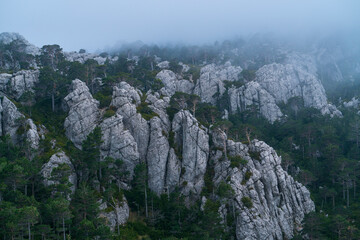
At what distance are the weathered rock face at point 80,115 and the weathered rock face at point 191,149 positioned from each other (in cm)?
2319

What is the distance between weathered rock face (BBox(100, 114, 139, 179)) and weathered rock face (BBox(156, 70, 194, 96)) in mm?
50789

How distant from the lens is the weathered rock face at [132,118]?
69875mm

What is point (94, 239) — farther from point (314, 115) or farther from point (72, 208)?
point (314, 115)

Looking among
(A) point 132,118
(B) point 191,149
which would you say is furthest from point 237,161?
(A) point 132,118

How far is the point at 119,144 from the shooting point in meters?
65.7

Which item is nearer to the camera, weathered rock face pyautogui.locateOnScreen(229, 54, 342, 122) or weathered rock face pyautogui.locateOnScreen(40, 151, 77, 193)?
weathered rock face pyautogui.locateOnScreen(40, 151, 77, 193)

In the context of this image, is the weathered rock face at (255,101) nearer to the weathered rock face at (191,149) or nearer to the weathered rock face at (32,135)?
the weathered rock face at (191,149)

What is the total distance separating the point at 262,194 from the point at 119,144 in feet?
123

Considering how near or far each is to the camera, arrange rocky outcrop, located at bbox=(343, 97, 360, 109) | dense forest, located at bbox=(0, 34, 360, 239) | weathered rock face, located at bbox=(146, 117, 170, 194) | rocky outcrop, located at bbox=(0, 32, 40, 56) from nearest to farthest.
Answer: dense forest, located at bbox=(0, 34, 360, 239) → weathered rock face, located at bbox=(146, 117, 170, 194) → rocky outcrop, located at bbox=(343, 97, 360, 109) → rocky outcrop, located at bbox=(0, 32, 40, 56)

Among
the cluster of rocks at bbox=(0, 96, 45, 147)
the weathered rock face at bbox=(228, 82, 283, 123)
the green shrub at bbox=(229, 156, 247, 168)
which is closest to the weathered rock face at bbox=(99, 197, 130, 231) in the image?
the cluster of rocks at bbox=(0, 96, 45, 147)

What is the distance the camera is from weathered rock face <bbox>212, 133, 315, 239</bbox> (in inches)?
2201

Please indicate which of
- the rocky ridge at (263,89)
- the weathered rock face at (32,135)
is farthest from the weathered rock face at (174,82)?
the weathered rock face at (32,135)

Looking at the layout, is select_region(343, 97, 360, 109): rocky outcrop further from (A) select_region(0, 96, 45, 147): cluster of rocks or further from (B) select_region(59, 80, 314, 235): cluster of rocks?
(A) select_region(0, 96, 45, 147): cluster of rocks

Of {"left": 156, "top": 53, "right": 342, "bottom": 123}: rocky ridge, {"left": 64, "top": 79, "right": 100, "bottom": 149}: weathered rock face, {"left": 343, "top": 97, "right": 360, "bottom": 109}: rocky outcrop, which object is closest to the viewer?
{"left": 64, "top": 79, "right": 100, "bottom": 149}: weathered rock face
